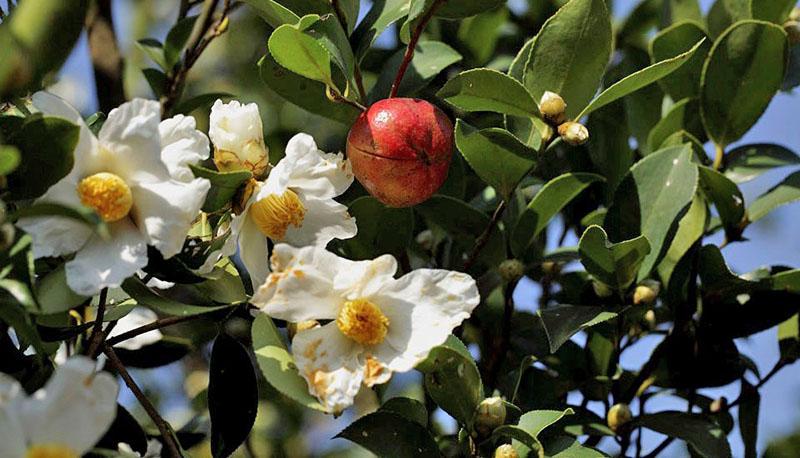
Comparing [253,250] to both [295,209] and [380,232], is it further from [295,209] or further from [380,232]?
[380,232]

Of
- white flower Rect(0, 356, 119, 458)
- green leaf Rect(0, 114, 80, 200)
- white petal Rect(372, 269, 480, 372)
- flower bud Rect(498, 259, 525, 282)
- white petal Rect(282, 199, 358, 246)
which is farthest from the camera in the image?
flower bud Rect(498, 259, 525, 282)

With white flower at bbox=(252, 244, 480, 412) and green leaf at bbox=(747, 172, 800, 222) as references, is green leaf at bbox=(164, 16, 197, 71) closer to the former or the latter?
white flower at bbox=(252, 244, 480, 412)

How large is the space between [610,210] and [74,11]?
665 millimetres

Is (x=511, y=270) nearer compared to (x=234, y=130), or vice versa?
(x=234, y=130)

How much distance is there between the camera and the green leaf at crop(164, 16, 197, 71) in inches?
59.8

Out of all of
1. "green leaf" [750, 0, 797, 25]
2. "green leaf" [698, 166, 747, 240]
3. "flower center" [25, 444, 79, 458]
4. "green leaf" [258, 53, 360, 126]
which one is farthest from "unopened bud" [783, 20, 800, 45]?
"flower center" [25, 444, 79, 458]

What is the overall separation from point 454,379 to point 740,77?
0.61 metres

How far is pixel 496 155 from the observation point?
3.99 ft

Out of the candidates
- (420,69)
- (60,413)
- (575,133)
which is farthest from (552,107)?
(60,413)

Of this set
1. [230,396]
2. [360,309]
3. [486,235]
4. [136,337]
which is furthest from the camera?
[136,337]

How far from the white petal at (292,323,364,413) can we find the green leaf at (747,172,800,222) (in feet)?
2.06

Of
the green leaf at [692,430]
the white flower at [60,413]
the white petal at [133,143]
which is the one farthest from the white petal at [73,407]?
the green leaf at [692,430]

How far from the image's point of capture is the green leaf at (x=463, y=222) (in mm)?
1359

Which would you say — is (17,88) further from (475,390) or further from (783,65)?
(783,65)
